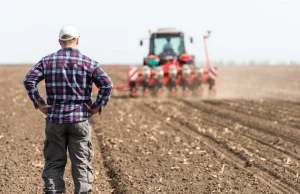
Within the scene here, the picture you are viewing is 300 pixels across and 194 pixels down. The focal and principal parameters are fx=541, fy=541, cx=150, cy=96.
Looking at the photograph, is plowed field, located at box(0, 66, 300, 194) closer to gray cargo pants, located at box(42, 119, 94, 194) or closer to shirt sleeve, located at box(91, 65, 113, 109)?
gray cargo pants, located at box(42, 119, 94, 194)

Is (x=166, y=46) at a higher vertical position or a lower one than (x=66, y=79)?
higher

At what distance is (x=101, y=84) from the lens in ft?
16.5

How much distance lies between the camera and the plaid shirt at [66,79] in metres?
4.93

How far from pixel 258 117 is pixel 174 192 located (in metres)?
7.76

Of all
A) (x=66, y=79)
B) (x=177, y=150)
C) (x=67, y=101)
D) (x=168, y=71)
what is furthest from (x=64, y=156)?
(x=168, y=71)

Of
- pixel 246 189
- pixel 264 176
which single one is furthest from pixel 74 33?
pixel 264 176

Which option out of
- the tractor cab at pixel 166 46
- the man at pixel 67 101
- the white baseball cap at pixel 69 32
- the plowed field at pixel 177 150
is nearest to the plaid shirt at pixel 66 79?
the man at pixel 67 101

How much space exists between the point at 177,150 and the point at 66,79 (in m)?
4.37

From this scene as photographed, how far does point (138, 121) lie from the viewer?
13102 mm

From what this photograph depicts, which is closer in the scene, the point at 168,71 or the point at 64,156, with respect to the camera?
the point at 64,156

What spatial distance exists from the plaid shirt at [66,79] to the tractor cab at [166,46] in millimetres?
14991

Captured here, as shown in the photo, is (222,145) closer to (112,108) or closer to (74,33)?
(74,33)

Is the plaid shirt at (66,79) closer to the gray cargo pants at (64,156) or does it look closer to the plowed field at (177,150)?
the gray cargo pants at (64,156)

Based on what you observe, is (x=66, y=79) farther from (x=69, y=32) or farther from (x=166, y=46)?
(x=166, y=46)
